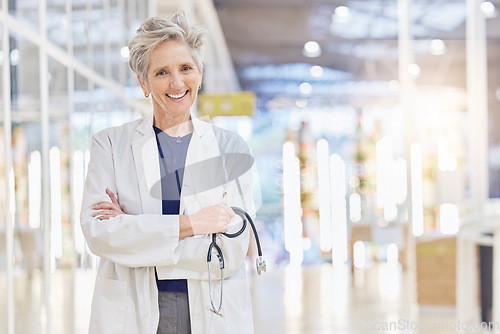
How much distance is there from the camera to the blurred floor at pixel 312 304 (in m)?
3.12

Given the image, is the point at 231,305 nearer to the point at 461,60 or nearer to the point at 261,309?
the point at 261,309

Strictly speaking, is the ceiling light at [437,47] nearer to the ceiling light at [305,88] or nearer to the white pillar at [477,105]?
the white pillar at [477,105]

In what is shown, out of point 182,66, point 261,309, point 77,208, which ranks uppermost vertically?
point 182,66

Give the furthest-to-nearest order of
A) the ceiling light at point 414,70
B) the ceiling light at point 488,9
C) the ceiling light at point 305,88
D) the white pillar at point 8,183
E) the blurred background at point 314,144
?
1. the ceiling light at point 305,88
2. the ceiling light at point 414,70
3. the ceiling light at point 488,9
4. the blurred background at point 314,144
5. the white pillar at point 8,183

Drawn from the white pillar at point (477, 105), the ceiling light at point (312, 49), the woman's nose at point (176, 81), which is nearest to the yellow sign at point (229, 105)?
the white pillar at point (477, 105)

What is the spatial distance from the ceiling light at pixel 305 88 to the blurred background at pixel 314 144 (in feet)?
0.14

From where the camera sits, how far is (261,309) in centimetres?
666

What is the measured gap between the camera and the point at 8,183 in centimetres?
256

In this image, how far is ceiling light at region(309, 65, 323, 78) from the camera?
13320 mm

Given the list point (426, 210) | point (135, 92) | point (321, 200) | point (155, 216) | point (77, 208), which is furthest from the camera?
point (321, 200)

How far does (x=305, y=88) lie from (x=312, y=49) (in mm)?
1977

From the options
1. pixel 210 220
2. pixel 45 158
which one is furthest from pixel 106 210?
pixel 45 158

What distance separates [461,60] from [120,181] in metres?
7.11

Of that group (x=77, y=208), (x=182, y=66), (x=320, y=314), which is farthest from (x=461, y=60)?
(x=182, y=66)
